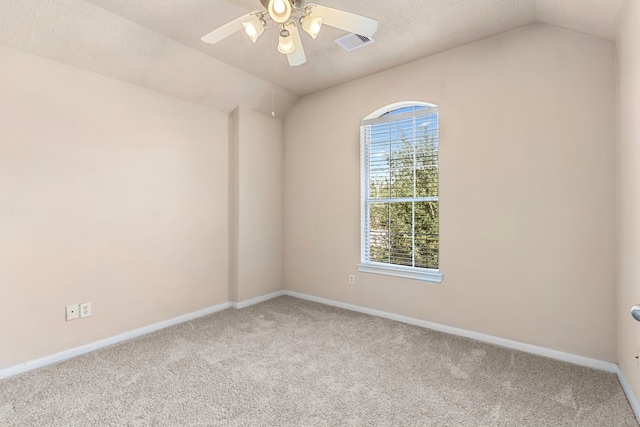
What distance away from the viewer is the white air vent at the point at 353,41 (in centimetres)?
276

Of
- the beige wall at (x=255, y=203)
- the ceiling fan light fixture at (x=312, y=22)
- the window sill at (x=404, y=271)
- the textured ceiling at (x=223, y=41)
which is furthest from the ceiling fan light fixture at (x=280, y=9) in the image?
the window sill at (x=404, y=271)

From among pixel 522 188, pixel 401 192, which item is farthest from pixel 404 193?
pixel 522 188

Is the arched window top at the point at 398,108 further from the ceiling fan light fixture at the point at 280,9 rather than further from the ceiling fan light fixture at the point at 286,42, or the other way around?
the ceiling fan light fixture at the point at 280,9

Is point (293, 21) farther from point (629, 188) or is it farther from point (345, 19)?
point (629, 188)

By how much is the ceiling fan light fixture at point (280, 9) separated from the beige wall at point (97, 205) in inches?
76.2

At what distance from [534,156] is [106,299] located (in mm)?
3785

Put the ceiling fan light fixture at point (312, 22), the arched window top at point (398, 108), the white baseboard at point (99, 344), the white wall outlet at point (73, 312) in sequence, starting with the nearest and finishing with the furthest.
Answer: the ceiling fan light fixture at point (312, 22) → the white baseboard at point (99, 344) → the white wall outlet at point (73, 312) → the arched window top at point (398, 108)

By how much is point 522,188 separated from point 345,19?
194 centimetres

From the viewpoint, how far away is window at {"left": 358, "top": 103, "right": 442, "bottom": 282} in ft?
10.5

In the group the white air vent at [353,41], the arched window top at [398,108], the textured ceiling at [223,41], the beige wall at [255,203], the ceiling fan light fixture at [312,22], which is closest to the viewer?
the ceiling fan light fixture at [312,22]

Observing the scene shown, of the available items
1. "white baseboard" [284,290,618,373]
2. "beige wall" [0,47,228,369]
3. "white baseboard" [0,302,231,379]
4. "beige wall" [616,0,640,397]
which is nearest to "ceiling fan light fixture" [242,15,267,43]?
→ "beige wall" [0,47,228,369]

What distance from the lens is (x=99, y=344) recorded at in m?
2.75

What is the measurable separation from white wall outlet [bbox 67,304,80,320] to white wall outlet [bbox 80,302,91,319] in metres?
0.03

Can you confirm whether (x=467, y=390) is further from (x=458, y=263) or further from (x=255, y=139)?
(x=255, y=139)
